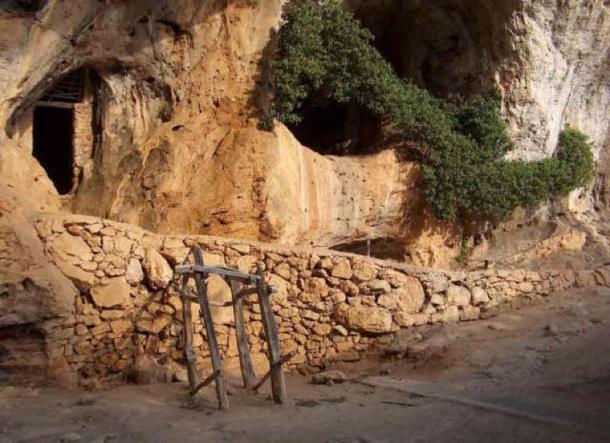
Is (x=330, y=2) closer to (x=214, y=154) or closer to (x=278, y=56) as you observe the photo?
(x=278, y=56)

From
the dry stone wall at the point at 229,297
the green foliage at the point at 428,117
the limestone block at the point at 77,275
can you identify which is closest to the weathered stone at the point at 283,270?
the dry stone wall at the point at 229,297

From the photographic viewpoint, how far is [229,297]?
8.45 meters

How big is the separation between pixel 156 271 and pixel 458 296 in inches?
183

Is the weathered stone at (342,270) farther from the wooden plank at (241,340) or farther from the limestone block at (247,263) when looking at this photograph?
the wooden plank at (241,340)

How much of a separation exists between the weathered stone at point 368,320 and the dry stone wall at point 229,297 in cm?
1

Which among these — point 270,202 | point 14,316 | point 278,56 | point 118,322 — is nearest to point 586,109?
point 278,56

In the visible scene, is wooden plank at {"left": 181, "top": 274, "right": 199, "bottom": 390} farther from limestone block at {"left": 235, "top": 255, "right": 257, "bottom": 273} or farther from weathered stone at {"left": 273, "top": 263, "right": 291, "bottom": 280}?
weathered stone at {"left": 273, "top": 263, "right": 291, "bottom": 280}

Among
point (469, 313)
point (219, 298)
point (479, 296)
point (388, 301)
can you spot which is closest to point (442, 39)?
point (479, 296)

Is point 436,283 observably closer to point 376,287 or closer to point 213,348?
point 376,287

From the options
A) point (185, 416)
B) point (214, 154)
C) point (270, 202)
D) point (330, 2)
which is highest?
point (330, 2)

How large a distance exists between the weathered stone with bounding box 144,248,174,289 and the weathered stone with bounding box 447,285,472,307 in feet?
14.0

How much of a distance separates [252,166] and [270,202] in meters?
0.65

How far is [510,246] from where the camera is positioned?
532 inches

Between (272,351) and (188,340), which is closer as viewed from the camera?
(272,351)
